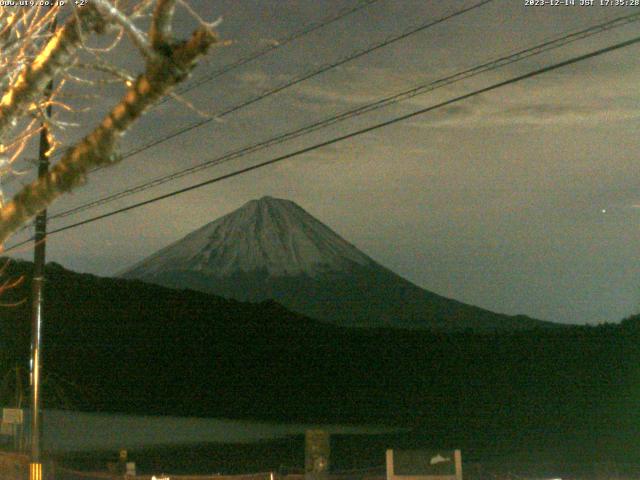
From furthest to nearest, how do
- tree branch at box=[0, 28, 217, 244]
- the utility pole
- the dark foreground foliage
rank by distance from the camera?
1. the dark foreground foliage
2. the utility pole
3. tree branch at box=[0, 28, 217, 244]

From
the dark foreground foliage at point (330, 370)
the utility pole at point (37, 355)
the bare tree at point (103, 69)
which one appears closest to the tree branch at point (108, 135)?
the bare tree at point (103, 69)

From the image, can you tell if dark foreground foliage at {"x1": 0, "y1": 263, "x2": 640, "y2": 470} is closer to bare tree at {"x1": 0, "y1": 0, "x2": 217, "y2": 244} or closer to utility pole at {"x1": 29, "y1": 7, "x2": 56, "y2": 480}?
utility pole at {"x1": 29, "y1": 7, "x2": 56, "y2": 480}

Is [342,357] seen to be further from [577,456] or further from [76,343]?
[577,456]

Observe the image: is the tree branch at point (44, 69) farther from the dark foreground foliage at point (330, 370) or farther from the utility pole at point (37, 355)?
the dark foreground foliage at point (330, 370)

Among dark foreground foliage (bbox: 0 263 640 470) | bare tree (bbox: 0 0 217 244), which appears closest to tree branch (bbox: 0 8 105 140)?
bare tree (bbox: 0 0 217 244)

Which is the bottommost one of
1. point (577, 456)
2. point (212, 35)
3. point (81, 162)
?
point (577, 456)

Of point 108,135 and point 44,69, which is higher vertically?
point 44,69

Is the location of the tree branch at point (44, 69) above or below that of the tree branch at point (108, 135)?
above

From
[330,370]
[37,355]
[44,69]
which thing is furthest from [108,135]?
[330,370]

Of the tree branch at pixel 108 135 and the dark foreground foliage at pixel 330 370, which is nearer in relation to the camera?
the tree branch at pixel 108 135

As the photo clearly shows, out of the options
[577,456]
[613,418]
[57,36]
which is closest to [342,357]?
[613,418]

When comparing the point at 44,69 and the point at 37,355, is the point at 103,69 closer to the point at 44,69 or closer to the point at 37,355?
the point at 44,69
